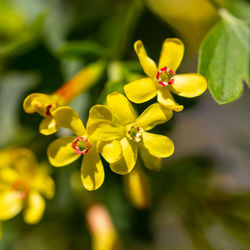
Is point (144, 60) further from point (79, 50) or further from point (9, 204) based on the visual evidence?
point (9, 204)

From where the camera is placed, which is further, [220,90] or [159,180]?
[159,180]

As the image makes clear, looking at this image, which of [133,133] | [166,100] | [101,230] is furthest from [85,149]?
[101,230]

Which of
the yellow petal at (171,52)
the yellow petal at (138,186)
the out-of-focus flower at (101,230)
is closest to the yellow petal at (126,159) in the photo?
the yellow petal at (171,52)

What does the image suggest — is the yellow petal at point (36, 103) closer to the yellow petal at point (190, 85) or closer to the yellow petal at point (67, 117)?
the yellow petal at point (67, 117)

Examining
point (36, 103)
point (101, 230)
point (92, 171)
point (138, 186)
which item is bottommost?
point (101, 230)

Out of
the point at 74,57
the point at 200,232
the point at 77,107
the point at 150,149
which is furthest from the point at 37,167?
the point at 200,232

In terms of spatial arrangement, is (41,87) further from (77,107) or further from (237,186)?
(237,186)

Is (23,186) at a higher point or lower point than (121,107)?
lower

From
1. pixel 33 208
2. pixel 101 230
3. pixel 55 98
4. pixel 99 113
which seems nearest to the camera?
pixel 99 113

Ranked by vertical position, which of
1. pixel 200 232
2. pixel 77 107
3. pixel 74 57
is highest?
pixel 74 57
